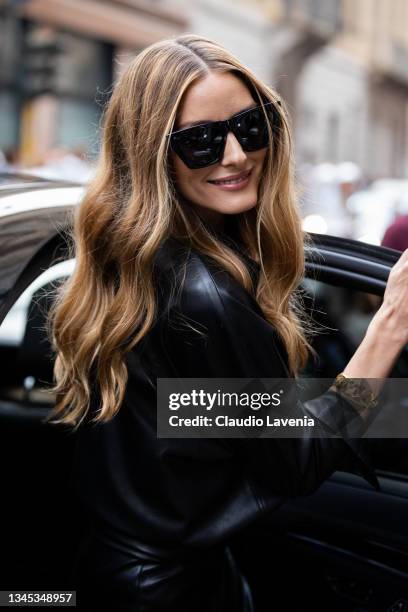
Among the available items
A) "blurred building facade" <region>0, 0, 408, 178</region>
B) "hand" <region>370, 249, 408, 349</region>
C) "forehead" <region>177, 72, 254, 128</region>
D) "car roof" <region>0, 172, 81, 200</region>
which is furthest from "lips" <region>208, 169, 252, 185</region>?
"blurred building facade" <region>0, 0, 408, 178</region>

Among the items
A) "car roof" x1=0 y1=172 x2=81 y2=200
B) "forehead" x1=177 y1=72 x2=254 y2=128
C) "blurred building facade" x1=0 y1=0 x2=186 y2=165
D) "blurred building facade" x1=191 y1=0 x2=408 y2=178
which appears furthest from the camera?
"blurred building facade" x1=191 y1=0 x2=408 y2=178

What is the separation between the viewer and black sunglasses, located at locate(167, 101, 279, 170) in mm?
1454

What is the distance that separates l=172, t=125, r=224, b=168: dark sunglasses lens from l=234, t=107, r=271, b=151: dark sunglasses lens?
44 mm

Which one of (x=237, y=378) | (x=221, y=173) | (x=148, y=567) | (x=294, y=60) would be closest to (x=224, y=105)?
(x=221, y=173)

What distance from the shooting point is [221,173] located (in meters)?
1.51

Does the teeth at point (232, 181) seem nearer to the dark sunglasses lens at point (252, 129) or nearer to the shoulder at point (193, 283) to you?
the dark sunglasses lens at point (252, 129)

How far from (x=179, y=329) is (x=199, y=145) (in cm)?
34

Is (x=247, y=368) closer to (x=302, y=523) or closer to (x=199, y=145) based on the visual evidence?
(x=199, y=145)

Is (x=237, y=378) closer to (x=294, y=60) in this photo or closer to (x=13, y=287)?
(x=13, y=287)

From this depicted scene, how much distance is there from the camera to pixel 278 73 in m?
19.8

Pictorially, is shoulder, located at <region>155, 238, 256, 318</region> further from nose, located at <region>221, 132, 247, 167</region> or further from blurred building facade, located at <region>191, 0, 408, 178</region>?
blurred building facade, located at <region>191, 0, 408, 178</region>

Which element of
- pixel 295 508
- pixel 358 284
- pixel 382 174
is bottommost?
pixel 382 174

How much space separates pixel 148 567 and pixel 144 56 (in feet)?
3.04

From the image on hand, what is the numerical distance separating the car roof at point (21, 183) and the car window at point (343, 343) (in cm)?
67
